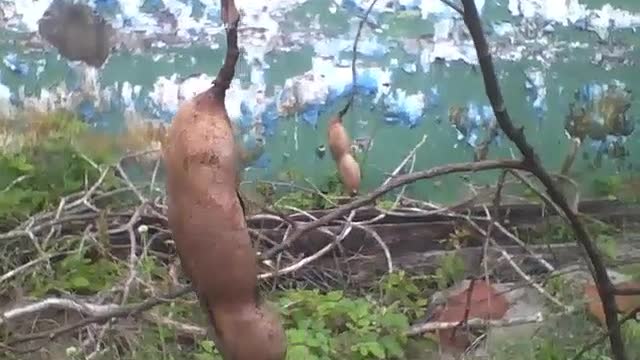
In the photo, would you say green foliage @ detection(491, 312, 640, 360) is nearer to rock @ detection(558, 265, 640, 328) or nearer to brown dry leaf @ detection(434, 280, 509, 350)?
rock @ detection(558, 265, 640, 328)

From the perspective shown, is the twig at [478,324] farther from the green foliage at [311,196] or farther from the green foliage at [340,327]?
the green foliage at [311,196]

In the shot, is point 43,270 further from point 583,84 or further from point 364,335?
point 583,84

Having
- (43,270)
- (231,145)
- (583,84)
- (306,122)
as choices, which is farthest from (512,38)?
(231,145)

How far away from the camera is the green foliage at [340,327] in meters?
2.95

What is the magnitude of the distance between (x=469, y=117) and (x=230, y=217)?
340cm

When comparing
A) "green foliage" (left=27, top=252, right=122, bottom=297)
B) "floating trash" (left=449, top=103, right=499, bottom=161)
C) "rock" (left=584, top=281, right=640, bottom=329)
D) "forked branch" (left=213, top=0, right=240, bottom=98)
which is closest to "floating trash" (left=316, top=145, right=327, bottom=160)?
"floating trash" (left=449, top=103, right=499, bottom=161)

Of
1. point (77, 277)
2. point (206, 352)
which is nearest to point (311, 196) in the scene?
point (77, 277)

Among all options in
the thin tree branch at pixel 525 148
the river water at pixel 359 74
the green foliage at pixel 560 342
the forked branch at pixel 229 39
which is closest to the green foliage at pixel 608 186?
the river water at pixel 359 74

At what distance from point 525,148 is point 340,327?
1.93 meters

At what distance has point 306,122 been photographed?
4.22m

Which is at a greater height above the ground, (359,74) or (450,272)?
(359,74)

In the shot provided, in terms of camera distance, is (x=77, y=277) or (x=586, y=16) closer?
(x=77, y=277)

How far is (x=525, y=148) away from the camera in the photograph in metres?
1.32

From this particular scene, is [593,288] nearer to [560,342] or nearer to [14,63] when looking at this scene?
[560,342]
